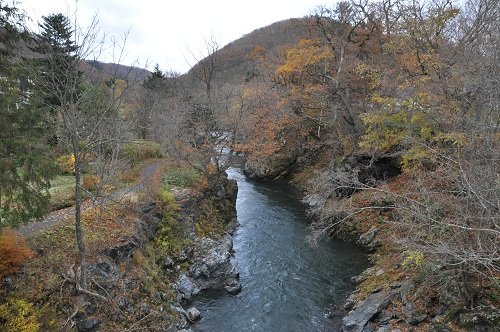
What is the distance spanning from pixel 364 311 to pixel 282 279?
372 cm

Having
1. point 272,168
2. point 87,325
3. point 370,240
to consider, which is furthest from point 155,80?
point 87,325

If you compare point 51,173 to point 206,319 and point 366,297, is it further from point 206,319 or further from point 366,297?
point 366,297

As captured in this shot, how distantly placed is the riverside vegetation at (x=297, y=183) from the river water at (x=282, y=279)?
30.1 inches

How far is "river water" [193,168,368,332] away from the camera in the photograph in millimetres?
11633

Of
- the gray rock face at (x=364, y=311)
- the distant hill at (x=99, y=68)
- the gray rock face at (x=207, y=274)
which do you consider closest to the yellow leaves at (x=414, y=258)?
the gray rock face at (x=364, y=311)

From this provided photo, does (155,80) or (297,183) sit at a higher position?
(155,80)

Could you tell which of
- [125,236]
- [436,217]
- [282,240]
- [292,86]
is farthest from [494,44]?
[292,86]

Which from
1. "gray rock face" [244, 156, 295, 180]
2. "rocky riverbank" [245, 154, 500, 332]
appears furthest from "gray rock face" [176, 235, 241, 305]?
"gray rock face" [244, 156, 295, 180]

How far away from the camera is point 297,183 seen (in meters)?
28.5

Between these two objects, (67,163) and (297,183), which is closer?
(67,163)

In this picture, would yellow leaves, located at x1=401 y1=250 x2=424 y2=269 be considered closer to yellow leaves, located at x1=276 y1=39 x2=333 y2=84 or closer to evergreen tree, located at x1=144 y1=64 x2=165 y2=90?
yellow leaves, located at x1=276 y1=39 x2=333 y2=84

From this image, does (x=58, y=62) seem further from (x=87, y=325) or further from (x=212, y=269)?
(x=212, y=269)

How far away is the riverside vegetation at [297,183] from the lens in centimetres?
907

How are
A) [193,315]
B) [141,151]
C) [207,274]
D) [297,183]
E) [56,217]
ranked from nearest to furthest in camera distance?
[193,315]
[56,217]
[207,274]
[141,151]
[297,183]
